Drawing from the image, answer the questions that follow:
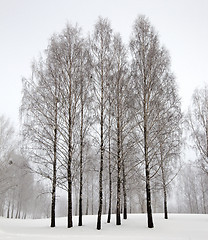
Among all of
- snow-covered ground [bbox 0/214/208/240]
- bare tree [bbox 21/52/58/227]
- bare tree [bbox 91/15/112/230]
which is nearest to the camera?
snow-covered ground [bbox 0/214/208/240]

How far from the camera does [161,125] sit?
1092 centimetres

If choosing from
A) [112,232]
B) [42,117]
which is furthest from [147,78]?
[112,232]

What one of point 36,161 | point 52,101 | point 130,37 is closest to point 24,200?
point 36,161

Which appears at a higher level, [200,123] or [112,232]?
[200,123]

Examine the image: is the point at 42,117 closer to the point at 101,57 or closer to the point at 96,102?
the point at 96,102

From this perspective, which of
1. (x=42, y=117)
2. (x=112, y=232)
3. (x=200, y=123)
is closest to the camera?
(x=112, y=232)

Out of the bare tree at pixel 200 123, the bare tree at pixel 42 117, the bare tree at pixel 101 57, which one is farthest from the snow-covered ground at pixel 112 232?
the bare tree at pixel 101 57

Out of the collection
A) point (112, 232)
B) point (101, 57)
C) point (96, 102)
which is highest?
point (101, 57)

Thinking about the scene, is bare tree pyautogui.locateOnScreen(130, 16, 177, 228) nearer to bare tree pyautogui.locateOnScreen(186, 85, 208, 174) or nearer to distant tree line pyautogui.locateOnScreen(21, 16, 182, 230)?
distant tree line pyautogui.locateOnScreen(21, 16, 182, 230)

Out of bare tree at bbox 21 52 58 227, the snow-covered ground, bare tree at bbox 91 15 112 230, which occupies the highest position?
bare tree at bbox 91 15 112 230

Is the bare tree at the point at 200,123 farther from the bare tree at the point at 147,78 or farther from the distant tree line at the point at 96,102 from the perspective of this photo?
the bare tree at the point at 147,78

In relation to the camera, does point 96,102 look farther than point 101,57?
No

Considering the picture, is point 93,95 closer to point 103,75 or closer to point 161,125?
point 103,75

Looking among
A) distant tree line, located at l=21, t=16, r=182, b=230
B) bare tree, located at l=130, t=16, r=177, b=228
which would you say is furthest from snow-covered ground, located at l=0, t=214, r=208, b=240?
bare tree, located at l=130, t=16, r=177, b=228
